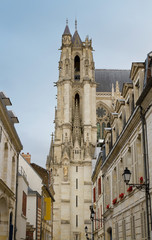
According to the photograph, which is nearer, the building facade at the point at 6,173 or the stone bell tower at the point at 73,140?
the building facade at the point at 6,173

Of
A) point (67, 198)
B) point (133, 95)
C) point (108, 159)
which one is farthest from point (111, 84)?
point (133, 95)

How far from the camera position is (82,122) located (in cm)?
7150

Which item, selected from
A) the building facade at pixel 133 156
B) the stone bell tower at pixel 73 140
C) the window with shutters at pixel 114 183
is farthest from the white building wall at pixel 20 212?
the stone bell tower at pixel 73 140

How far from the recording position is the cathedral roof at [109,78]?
85.4 meters

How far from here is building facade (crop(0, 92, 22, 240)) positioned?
1817cm

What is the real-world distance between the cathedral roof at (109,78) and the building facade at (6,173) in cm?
6417

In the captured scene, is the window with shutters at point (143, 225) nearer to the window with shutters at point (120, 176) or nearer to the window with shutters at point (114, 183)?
the window with shutters at point (120, 176)

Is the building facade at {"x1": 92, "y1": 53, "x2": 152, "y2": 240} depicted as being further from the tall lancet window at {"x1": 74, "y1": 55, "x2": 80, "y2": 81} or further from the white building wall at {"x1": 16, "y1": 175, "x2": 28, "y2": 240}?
the tall lancet window at {"x1": 74, "y1": 55, "x2": 80, "y2": 81}

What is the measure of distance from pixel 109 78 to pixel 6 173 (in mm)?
71259

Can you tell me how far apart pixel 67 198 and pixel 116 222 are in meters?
45.1

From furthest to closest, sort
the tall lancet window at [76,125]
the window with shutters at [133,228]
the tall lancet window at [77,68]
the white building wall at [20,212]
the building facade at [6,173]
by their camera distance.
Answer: the tall lancet window at [77,68] < the tall lancet window at [76,125] < the white building wall at [20,212] < the building facade at [6,173] < the window with shutters at [133,228]

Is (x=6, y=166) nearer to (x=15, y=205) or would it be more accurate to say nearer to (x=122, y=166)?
(x=15, y=205)

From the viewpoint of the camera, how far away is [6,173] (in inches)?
768

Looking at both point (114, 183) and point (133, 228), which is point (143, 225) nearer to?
point (133, 228)
